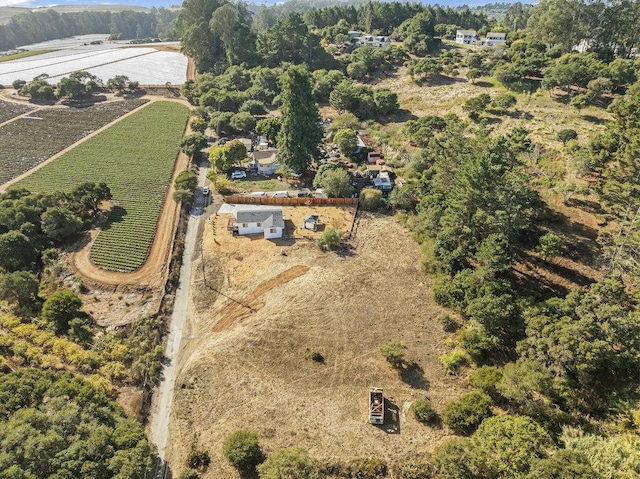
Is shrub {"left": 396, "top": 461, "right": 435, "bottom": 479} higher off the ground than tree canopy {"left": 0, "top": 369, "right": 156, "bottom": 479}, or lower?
lower

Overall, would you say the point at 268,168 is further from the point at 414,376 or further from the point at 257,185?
the point at 414,376

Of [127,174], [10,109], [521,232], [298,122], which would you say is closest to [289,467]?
[521,232]

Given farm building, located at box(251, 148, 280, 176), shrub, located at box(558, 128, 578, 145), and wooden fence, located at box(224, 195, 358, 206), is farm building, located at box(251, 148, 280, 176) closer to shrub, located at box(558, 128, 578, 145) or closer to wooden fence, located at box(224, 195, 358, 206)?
wooden fence, located at box(224, 195, 358, 206)

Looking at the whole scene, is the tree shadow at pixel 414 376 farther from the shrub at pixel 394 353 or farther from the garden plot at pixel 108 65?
the garden plot at pixel 108 65

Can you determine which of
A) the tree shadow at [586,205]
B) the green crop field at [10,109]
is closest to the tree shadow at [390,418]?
the tree shadow at [586,205]

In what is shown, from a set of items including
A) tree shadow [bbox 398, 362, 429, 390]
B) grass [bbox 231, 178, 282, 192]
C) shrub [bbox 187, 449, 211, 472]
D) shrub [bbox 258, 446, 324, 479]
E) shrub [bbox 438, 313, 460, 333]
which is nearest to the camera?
shrub [bbox 258, 446, 324, 479]

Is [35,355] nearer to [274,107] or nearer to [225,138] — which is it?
[225,138]

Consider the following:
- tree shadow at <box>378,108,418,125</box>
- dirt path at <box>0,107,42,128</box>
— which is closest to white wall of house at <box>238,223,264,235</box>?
tree shadow at <box>378,108,418,125</box>
